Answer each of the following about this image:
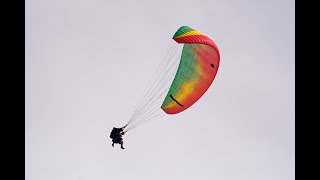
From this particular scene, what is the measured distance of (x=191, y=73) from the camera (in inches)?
730

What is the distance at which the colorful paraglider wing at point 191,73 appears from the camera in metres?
17.7

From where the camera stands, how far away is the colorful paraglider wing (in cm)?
1767
